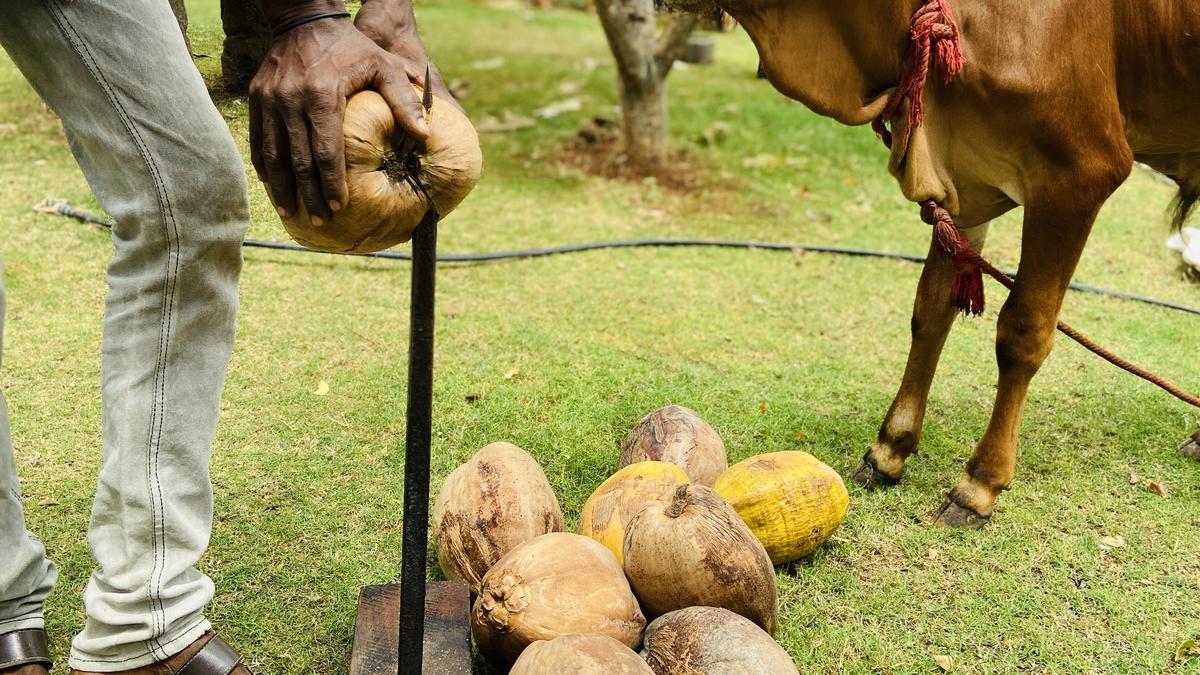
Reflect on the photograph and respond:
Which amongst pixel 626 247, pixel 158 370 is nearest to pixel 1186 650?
pixel 158 370

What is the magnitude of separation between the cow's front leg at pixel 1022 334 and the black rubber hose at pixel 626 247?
190 centimetres

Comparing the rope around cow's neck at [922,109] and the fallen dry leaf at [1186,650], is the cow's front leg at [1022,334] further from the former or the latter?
the fallen dry leaf at [1186,650]

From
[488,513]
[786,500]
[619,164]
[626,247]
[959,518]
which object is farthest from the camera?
[619,164]

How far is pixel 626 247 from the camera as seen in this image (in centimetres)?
566

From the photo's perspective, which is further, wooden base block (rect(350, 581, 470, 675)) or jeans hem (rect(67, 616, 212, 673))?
wooden base block (rect(350, 581, 470, 675))

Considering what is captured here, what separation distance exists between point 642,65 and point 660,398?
3.39m

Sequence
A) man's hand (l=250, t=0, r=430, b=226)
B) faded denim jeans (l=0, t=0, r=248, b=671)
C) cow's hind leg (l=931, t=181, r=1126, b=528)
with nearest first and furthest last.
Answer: man's hand (l=250, t=0, r=430, b=226)
faded denim jeans (l=0, t=0, r=248, b=671)
cow's hind leg (l=931, t=181, r=1126, b=528)

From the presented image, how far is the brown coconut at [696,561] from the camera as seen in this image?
231 cm

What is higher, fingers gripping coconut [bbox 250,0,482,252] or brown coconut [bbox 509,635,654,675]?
fingers gripping coconut [bbox 250,0,482,252]

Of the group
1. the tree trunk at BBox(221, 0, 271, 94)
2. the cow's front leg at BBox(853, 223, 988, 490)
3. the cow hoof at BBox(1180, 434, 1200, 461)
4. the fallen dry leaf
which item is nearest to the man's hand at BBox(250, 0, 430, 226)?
the tree trunk at BBox(221, 0, 271, 94)

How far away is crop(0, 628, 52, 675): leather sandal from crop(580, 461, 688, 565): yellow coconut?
128cm

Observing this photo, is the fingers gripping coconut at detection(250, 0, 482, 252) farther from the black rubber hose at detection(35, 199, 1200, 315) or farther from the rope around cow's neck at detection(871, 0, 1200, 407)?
the black rubber hose at detection(35, 199, 1200, 315)

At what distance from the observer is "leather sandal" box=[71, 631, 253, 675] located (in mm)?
2041

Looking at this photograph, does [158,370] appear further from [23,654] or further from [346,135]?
[23,654]
